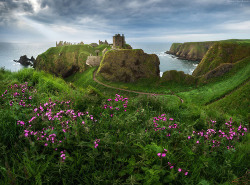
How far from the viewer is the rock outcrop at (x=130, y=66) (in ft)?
188

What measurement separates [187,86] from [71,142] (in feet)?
177

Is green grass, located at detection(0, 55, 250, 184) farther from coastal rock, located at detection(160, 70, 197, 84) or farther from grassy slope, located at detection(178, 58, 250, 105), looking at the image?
coastal rock, located at detection(160, 70, 197, 84)

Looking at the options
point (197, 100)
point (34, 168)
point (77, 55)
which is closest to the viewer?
point (34, 168)

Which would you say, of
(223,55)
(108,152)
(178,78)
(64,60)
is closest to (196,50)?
(223,55)

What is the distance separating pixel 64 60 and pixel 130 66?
55500 mm

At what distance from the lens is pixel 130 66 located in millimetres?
58094

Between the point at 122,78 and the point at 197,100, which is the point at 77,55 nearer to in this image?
the point at 122,78

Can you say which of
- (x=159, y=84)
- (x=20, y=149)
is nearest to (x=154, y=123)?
(x=20, y=149)

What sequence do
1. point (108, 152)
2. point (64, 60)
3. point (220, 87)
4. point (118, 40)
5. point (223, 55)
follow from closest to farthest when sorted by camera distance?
1. point (108, 152)
2. point (220, 87)
3. point (223, 55)
4. point (118, 40)
5. point (64, 60)

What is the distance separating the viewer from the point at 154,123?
4109 millimetres

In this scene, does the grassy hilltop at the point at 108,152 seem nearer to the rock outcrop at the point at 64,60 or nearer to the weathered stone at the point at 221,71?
the weathered stone at the point at 221,71

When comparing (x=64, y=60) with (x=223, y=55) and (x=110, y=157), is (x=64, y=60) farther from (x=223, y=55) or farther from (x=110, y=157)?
(x=110, y=157)

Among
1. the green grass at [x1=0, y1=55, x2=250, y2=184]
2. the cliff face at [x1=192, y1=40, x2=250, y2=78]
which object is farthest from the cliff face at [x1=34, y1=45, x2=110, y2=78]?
the green grass at [x1=0, y1=55, x2=250, y2=184]

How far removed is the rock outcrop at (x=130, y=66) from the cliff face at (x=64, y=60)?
1102 inches
